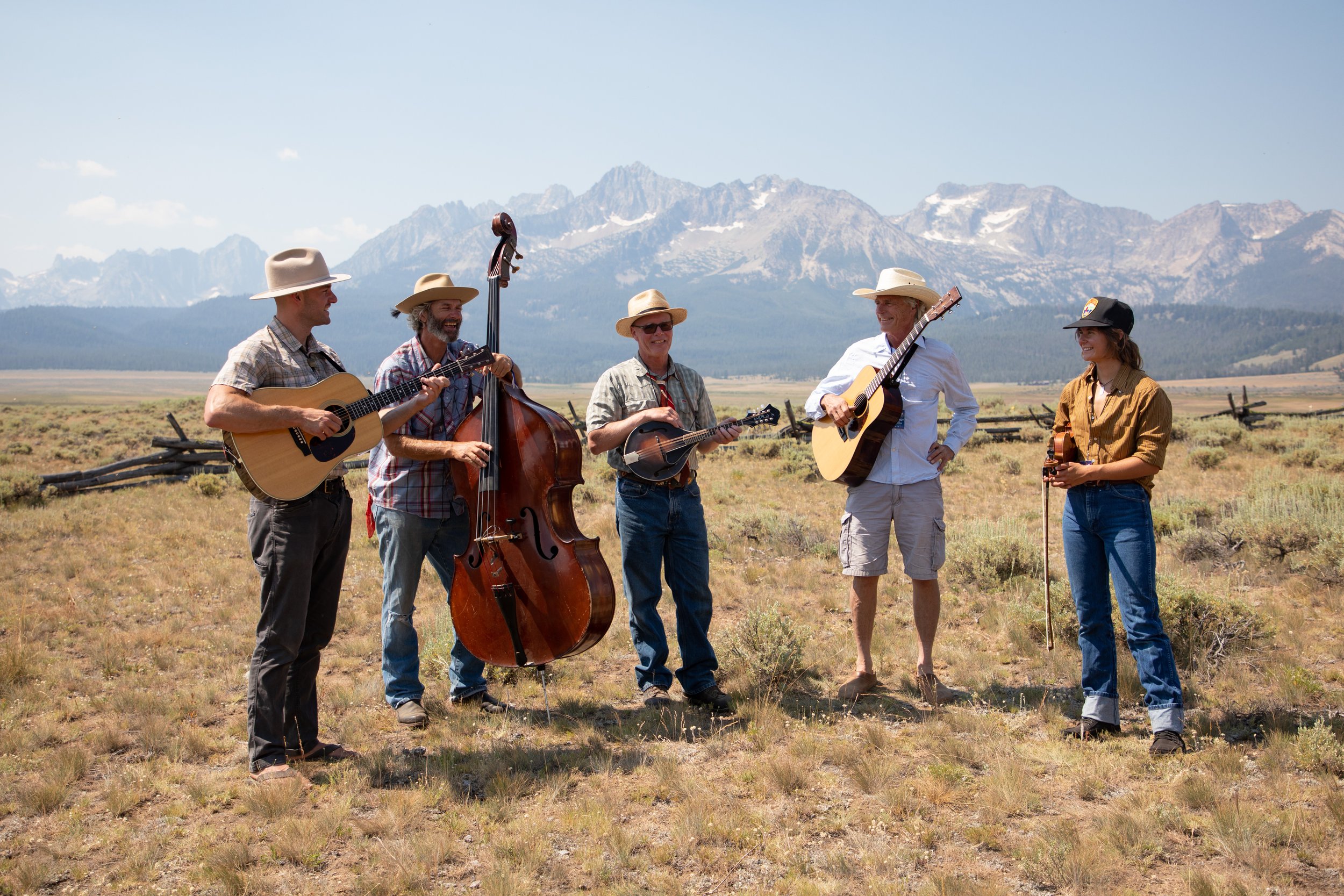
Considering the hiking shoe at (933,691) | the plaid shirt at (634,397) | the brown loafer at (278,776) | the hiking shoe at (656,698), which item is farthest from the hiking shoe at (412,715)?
the hiking shoe at (933,691)

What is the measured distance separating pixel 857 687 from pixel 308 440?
11.8 ft

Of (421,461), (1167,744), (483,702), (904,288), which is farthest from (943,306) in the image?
(483,702)

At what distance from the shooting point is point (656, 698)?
5219mm

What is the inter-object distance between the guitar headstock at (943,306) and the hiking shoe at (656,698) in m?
2.81

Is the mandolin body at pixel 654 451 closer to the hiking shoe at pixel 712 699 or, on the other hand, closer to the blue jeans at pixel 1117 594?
the hiking shoe at pixel 712 699

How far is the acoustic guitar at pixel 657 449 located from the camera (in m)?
4.75

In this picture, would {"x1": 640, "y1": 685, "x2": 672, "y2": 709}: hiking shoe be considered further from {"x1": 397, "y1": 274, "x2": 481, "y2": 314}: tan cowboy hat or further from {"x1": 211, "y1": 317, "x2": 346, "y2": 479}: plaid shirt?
{"x1": 397, "y1": 274, "x2": 481, "y2": 314}: tan cowboy hat

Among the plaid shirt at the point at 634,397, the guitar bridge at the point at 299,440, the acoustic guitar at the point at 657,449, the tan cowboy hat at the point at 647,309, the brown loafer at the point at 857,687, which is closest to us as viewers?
the guitar bridge at the point at 299,440

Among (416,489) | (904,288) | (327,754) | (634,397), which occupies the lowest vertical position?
(327,754)

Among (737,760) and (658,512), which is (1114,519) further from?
(658,512)

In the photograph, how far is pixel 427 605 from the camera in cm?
760

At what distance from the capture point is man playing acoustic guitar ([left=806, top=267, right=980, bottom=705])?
4.95m

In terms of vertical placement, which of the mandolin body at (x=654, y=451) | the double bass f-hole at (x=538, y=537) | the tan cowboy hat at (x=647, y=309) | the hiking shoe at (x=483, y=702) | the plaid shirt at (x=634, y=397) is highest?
the tan cowboy hat at (x=647, y=309)

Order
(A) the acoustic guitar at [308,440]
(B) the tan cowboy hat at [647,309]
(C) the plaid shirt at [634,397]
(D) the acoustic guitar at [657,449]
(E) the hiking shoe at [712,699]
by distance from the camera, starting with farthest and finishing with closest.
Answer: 1. (E) the hiking shoe at [712,699]
2. (C) the plaid shirt at [634,397]
3. (B) the tan cowboy hat at [647,309]
4. (D) the acoustic guitar at [657,449]
5. (A) the acoustic guitar at [308,440]
